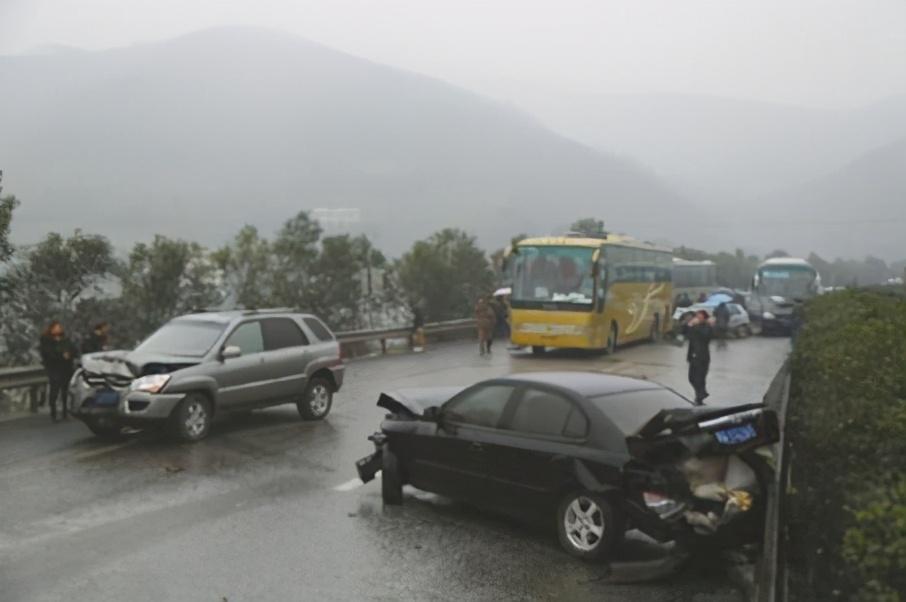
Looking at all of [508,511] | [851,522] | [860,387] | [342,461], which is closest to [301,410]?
[342,461]

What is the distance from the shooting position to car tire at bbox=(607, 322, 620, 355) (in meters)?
26.8

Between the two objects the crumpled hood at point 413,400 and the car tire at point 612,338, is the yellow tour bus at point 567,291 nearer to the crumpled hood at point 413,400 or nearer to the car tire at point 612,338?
the car tire at point 612,338

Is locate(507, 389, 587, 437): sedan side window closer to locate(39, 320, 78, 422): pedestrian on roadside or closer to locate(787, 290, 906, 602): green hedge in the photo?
locate(787, 290, 906, 602): green hedge

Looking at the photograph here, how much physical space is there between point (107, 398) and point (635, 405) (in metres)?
7.56

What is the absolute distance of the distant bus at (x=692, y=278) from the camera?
165 feet

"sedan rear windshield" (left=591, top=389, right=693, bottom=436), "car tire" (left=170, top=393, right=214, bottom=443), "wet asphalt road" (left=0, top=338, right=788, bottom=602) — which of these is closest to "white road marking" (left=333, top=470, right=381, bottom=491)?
"wet asphalt road" (left=0, top=338, right=788, bottom=602)

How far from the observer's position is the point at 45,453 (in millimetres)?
11859

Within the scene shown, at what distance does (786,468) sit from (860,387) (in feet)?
6.57

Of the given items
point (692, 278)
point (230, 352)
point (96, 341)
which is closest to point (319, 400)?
point (230, 352)

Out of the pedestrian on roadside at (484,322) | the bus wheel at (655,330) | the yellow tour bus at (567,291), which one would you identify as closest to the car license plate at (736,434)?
the yellow tour bus at (567,291)

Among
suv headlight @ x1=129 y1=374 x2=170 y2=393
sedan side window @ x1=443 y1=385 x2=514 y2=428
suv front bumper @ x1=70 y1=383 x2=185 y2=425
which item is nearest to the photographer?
sedan side window @ x1=443 y1=385 x2=514 y2=428

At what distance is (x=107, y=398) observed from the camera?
12.1 metres

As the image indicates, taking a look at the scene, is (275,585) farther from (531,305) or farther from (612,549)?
(531,305)

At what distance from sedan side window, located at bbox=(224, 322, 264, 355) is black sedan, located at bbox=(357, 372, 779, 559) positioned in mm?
5085
